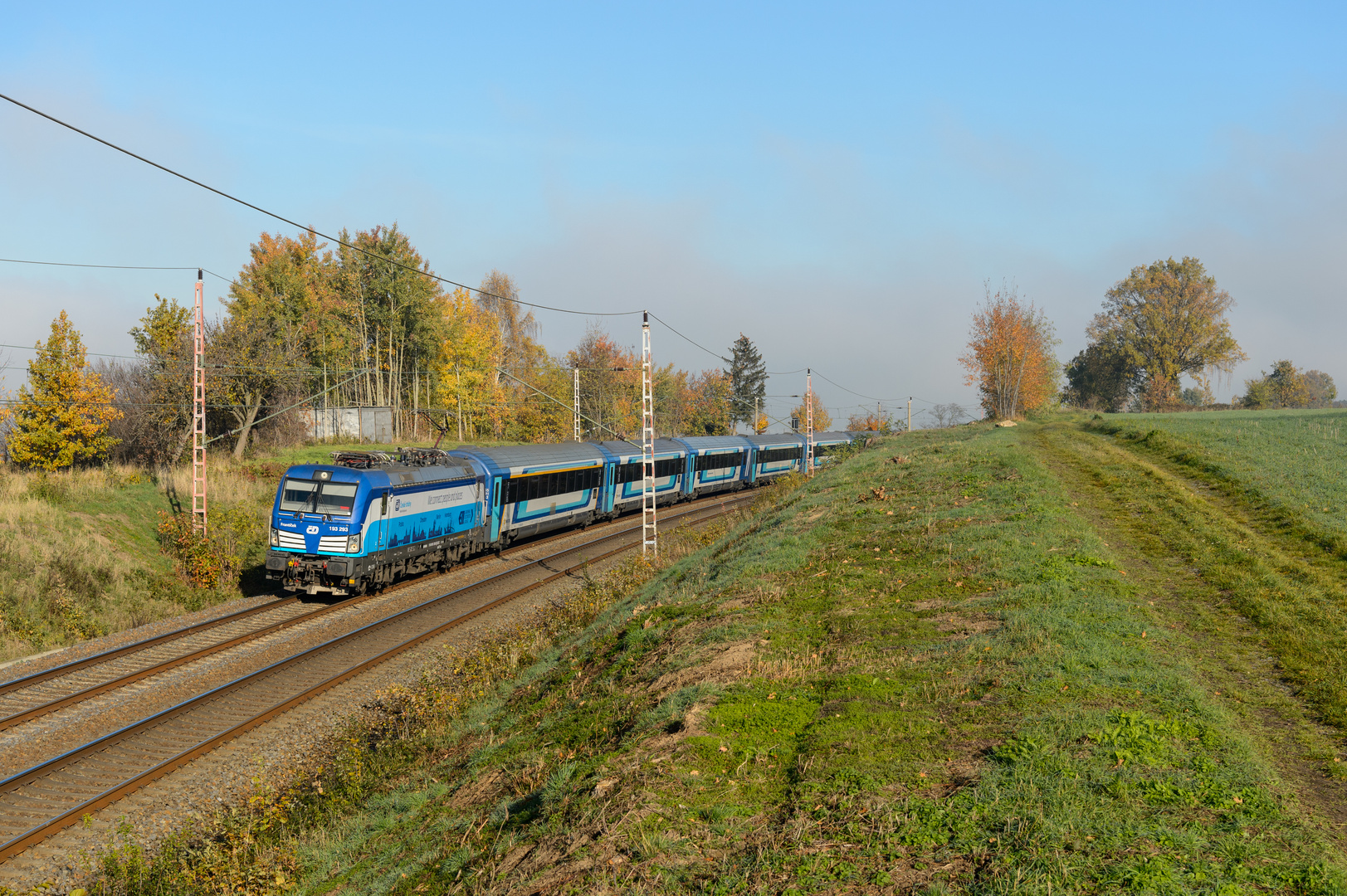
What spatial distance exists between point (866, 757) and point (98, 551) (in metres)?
28.0

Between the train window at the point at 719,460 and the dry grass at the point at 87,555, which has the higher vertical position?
the train window at the point at 719,460

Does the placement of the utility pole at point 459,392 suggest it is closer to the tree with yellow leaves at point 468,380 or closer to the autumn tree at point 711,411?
the tree with yellow leaves at point 468,380

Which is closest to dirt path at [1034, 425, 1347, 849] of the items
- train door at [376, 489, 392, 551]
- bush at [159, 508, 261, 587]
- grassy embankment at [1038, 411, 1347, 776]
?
grassy embankment at [1038, 411, 1347, 776]

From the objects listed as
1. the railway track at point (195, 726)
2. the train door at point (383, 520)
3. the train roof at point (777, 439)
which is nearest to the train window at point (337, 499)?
Answer: the train door at point (383, 520)

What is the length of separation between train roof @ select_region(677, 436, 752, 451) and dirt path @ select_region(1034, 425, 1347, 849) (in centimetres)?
2287

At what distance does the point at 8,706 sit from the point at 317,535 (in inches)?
309

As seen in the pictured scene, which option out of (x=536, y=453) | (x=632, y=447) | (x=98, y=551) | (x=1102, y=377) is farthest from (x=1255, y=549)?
(x=1102, y=377)

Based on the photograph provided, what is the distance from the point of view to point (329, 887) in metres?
9.30

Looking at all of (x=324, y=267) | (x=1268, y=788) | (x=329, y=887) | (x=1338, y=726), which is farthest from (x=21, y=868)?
(x=324, y=267)

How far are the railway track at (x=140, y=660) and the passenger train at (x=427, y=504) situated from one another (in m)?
0.97

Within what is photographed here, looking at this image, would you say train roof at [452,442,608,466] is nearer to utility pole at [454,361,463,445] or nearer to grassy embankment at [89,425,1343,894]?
grassy embankment at [89,425,1343,894]

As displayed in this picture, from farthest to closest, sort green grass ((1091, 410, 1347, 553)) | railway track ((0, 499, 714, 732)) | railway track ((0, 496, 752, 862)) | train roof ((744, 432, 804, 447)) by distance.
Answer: train roof ((744, 432, 804, 447))
green grass ((1091, 410, 1347, 553))
railway track ((0, 499, 714, 732))
railway track ((0, 496, 752, 862))

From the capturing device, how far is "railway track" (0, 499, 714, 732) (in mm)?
15883

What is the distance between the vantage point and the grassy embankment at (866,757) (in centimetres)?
657
